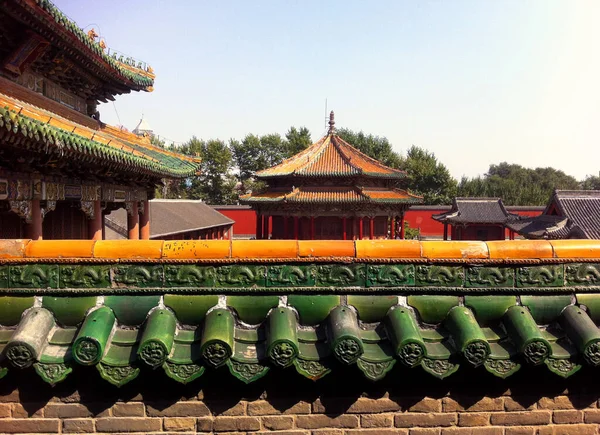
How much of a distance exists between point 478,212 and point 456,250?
2984 cm

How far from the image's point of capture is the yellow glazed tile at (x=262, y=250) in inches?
93.4

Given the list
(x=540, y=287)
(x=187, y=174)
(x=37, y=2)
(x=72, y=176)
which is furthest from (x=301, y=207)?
(x=540, y=287)

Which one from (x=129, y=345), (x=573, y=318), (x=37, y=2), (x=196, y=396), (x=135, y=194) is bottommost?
(x=196, y=396)

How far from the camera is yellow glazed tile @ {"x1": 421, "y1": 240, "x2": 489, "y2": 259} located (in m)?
2.41

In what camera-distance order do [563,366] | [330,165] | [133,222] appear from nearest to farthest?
1. [563,366]
2. [133,222]
3. [330,165]

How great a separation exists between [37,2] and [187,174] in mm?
5450

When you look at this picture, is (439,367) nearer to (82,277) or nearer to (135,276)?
(135,276)

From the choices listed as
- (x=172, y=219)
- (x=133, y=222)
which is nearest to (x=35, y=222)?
(x=133, y=222)

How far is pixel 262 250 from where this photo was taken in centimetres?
239

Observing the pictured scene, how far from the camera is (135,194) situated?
10945mm

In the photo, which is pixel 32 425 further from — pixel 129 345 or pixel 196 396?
pixel 196 396

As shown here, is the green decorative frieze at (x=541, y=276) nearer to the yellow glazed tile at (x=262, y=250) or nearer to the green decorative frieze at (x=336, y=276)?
the green decorative frieze at (x=336, y=276)

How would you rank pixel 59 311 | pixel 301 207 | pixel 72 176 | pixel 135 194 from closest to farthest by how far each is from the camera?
pixel 59 311 → pixel 72 176 → pixel 135 194 → pixel 301 207

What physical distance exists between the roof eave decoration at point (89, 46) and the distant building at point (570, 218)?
17196mm
